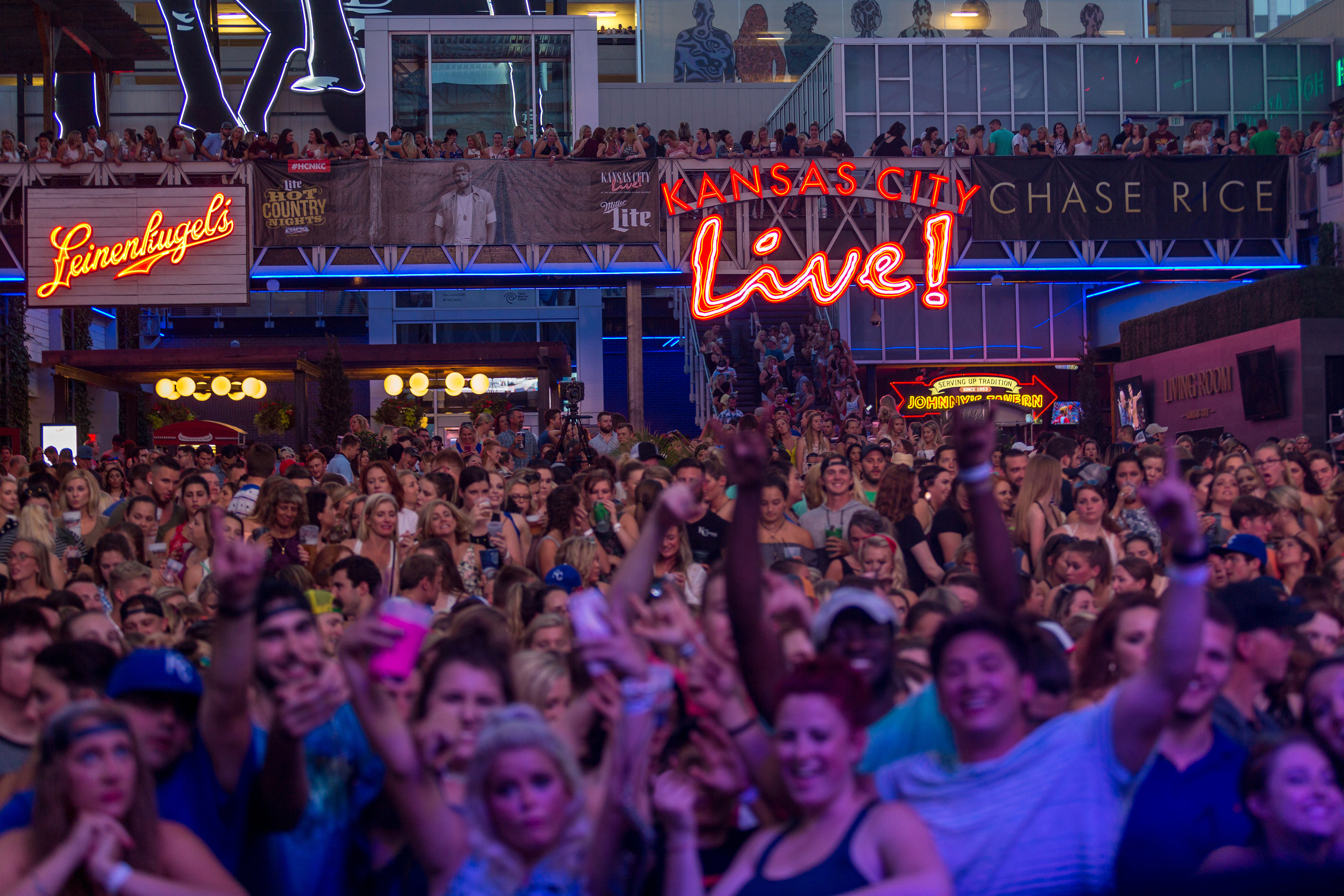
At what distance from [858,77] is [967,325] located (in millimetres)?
6193

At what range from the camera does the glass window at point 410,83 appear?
80.8 ft

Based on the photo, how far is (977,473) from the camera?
3.23 meters

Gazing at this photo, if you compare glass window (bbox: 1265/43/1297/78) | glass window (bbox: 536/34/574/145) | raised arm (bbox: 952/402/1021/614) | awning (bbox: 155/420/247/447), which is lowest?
raised arm (bbox: 952/402/1021/614)

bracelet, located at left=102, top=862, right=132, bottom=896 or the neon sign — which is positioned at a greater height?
the neon sign

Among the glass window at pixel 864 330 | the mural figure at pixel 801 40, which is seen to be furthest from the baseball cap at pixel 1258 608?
the mural figure at pixel 801 40

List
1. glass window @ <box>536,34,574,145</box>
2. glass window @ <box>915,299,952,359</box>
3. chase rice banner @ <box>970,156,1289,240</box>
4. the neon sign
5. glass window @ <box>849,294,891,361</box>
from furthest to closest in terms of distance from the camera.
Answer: glass window @ <box>915,299,952,359</box> < the neon sign < glass window @ <box>849,294,891,361</box> < glass window @ <box>536,34,574,145</box> < chase rice banner @ <box>970,156,1289,240</box>

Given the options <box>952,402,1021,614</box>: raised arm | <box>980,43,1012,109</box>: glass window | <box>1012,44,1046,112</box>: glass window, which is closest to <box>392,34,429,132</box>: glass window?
<box>980,43,1012,109</box>: glass window

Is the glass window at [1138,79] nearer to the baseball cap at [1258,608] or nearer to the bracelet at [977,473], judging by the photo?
the baseball cap at [1258,608]

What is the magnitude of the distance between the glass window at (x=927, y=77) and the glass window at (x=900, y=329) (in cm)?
431

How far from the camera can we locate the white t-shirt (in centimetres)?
251

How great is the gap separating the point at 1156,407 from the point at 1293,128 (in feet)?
31.0

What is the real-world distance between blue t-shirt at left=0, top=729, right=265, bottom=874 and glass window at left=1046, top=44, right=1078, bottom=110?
2746 cm

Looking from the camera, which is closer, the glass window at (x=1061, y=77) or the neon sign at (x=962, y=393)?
the glass window at (x=1061, y=77)

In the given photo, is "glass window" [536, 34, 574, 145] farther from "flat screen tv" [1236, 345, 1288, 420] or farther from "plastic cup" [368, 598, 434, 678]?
"plastic cup" [368, 598, 434, 678]
